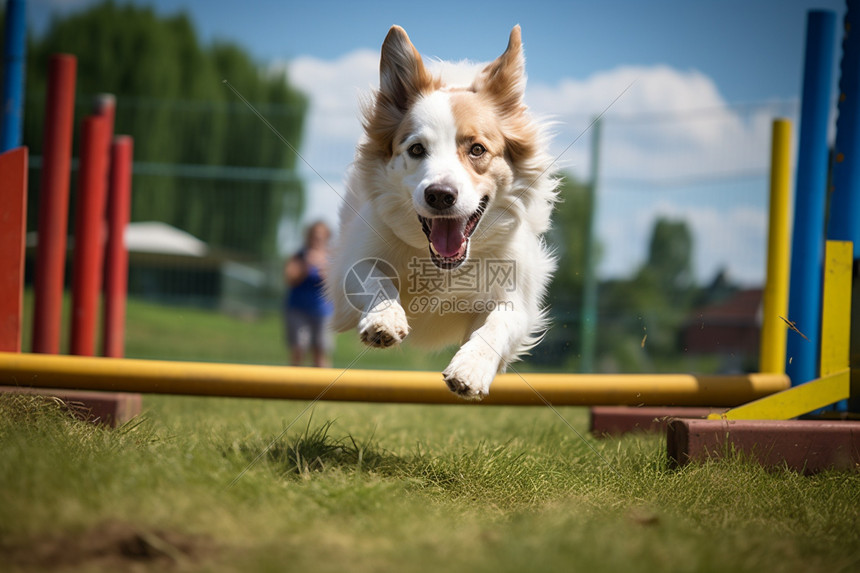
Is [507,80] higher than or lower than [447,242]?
higher

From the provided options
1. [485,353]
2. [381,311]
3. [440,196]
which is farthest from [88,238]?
[485,353]

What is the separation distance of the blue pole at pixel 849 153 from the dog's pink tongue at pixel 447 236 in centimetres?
173

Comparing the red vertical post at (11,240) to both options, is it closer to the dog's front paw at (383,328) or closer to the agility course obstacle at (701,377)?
the agility course obstacle at (701,377)

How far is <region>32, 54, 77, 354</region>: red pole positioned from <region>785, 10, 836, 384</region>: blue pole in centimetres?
350

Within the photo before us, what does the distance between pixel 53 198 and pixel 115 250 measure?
168cm

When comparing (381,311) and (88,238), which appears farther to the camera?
(88,238)

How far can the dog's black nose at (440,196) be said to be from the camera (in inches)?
95.4

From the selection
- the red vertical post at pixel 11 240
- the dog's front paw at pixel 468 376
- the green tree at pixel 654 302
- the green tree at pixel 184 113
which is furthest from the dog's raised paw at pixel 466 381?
the green tree at pixel 184 113

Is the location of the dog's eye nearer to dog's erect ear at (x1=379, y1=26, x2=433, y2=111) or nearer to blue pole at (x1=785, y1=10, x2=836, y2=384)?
dog's erect ear at (x1=379, y1=26, x2=433, y2=111)

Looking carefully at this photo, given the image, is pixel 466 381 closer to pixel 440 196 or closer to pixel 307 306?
pixel 440 196

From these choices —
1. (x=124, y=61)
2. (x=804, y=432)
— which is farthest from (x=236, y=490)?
(x=124, y=61)

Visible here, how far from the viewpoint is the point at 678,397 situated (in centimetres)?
303

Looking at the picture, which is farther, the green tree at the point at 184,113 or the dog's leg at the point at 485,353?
the green tree at the point at 184,113

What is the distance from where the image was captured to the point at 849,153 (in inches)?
123
